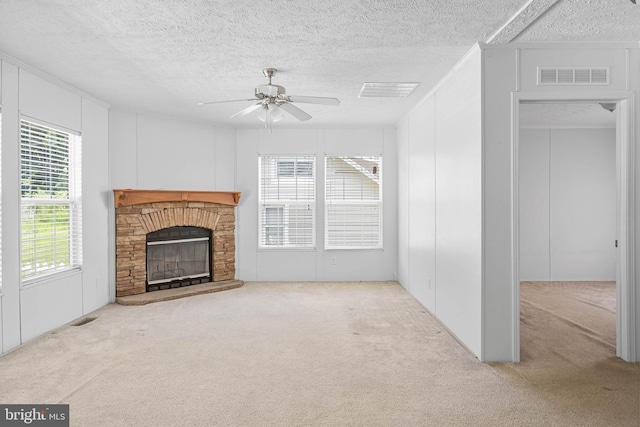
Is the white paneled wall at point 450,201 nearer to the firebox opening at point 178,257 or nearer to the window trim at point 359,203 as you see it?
the window trim at point 359,203

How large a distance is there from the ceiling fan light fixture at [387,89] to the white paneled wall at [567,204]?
3114 millimetres

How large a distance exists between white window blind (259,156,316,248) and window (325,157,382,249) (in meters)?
0.33

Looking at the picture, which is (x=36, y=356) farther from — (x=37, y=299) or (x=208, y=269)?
(x=208, y=269)

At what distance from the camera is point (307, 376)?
2.94m

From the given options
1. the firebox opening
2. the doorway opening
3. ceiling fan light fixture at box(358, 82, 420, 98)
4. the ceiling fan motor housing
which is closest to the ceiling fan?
the ceiling fan motor housing

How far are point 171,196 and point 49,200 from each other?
176 cm

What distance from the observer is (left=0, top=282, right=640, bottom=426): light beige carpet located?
2393mm

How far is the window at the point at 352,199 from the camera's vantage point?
6.64 metres

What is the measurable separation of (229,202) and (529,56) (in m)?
4.57

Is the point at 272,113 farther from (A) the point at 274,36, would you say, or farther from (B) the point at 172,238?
(B) the point at 172,238

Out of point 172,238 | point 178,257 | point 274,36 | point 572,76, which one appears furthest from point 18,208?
point 572,76

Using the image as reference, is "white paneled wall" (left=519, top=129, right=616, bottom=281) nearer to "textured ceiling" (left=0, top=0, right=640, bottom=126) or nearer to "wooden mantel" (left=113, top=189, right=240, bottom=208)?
"textured ceiling" (left=0, top=0, right=640, bottom=126)

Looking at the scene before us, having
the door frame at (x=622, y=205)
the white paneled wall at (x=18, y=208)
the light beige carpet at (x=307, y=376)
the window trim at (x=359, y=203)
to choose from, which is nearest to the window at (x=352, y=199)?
the window trim at (x=359, y=203)

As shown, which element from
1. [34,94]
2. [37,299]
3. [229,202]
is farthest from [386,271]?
[34,94]
